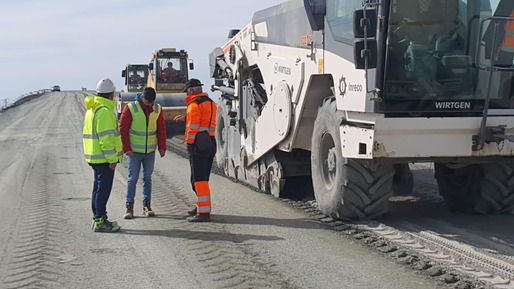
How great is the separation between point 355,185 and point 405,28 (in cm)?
175

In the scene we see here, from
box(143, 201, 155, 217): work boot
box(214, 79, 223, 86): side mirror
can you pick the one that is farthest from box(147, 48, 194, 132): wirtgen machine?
box(143, 201, 155, 217): work boot

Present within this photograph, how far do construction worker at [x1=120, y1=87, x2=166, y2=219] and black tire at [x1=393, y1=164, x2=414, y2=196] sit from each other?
9.75 feet

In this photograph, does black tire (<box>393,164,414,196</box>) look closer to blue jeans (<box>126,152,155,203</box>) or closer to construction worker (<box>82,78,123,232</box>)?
blue jeans (<box>126,152,155,203</box>)

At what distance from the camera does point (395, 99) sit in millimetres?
6617

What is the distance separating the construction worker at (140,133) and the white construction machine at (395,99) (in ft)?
5.62

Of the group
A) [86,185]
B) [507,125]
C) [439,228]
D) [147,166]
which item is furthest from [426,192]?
[86,185]

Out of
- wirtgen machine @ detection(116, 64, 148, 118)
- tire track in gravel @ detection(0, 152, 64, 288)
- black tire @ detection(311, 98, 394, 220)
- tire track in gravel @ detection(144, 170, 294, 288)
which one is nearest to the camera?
tire track in gravel @ detection(144, 170, 294, 288)

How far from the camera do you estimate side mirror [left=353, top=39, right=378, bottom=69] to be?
256 inches

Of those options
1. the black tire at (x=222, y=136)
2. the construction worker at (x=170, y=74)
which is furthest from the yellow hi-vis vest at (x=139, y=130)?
the construction worker at (x=170, y=74)

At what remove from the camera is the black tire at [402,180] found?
8.40 m

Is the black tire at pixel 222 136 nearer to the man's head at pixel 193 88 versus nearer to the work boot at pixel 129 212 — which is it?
the man's head at pixel 193 88

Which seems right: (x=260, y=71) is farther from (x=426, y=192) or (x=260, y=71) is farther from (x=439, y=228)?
(x=439, y=228)

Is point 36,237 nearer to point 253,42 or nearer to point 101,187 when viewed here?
point 101,187

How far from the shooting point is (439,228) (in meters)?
7.18
